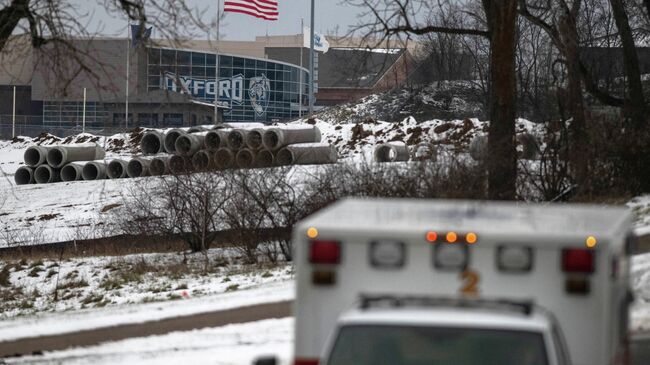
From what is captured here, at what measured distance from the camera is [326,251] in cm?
702

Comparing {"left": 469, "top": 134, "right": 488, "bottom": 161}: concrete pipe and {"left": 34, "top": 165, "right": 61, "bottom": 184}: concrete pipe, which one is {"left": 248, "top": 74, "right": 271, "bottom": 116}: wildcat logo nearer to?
{"left": 34, "top": 165, "right": 61, "bottom": 184}: concrete pipe

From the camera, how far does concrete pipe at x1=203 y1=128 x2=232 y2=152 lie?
4034 cm

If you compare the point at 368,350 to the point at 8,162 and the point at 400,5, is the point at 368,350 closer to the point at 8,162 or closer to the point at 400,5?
the point at 400,5

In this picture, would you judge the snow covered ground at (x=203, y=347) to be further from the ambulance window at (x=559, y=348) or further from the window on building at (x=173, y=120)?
the window on building at (x=173, y=120)

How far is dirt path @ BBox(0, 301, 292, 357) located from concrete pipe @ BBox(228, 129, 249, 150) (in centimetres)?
2367

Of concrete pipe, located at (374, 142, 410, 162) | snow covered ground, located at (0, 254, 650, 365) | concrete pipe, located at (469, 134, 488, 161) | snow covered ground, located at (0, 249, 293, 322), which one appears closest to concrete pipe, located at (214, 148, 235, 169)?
snow covered ground, located at (0, 249, 293, 322)

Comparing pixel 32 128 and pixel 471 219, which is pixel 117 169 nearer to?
pixel 471 219

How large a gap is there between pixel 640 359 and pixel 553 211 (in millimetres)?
5015

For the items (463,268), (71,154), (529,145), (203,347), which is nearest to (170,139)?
(71,154)

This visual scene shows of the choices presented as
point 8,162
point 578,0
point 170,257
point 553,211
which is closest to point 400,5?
point 578,0

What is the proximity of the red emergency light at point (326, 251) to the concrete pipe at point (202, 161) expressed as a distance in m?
20.9

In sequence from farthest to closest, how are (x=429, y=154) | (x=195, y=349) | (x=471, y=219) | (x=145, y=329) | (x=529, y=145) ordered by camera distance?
1. (x=529, y=145)
2. (x=429, y=154)
3. (x=145, y=329)
4. (x=195, y=349)
5. (x=471, y=219)

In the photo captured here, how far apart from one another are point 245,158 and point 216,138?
33.0 ft

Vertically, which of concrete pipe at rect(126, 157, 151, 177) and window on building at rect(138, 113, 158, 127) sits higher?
window on building at rect(138, 113, 158, 127)
